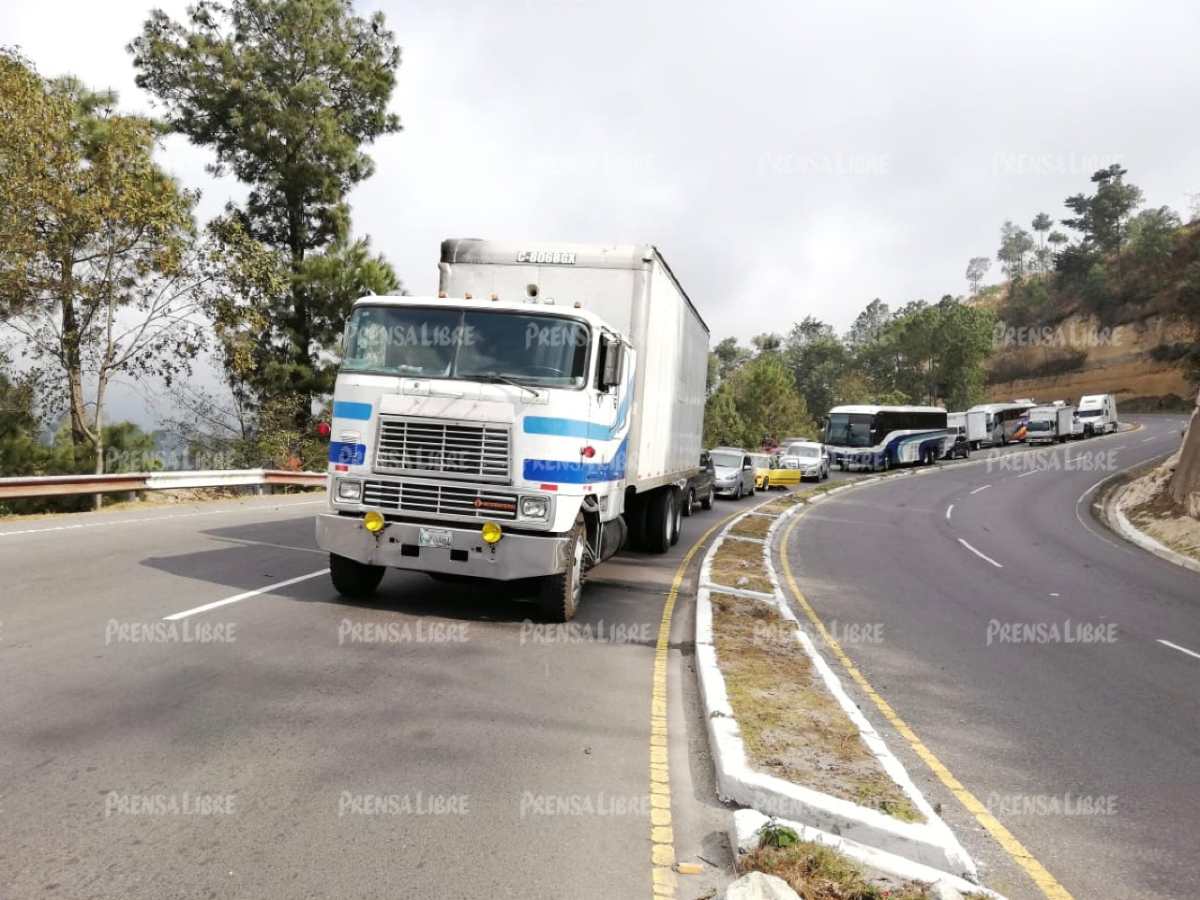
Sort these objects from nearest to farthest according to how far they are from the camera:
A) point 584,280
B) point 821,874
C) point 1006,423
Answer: point 821,874
point 584,280
point 1006,423

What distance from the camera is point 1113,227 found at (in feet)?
373

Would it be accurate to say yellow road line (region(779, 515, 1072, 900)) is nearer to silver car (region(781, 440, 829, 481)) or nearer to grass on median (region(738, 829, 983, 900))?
grass on median (region(738, 829, 983, 900))

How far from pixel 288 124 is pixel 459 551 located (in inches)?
1086

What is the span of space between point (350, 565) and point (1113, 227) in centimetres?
13032

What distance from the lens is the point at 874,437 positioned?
45906 mm

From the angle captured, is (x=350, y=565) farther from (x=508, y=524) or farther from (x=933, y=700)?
(x=933, y=700)

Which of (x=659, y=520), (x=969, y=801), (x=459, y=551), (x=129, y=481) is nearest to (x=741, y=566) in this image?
(x=659, y=520)

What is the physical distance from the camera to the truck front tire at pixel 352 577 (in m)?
9.24
